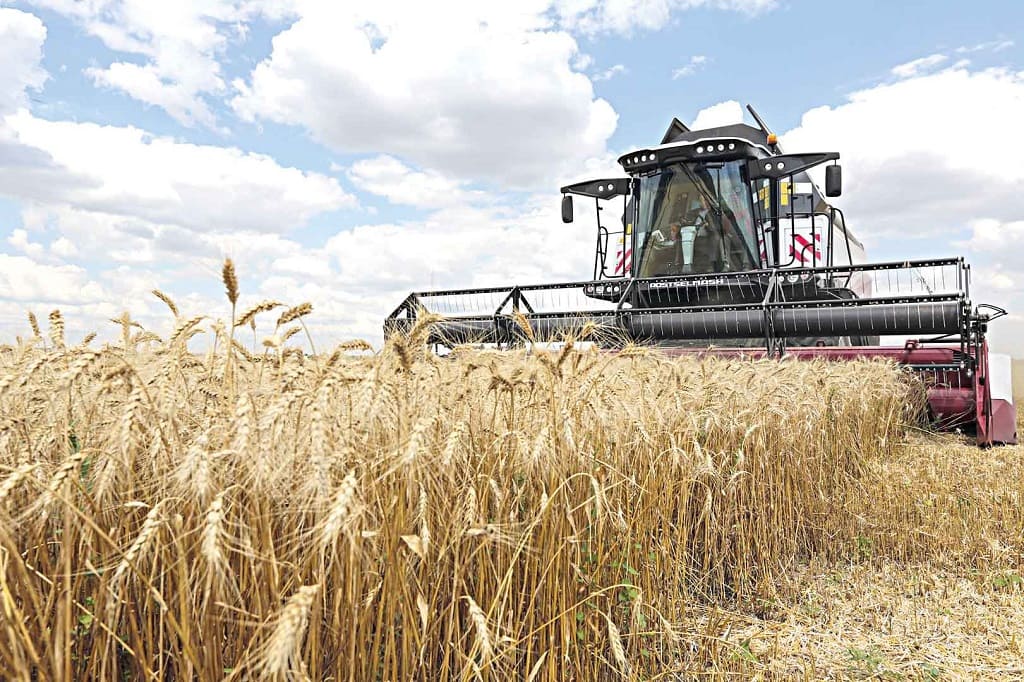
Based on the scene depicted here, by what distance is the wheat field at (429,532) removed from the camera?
1.27 meters

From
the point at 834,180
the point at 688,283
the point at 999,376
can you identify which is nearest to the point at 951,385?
the point at 999,376

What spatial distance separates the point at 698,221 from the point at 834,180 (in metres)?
1.71

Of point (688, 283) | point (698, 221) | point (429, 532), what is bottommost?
point (429, 532)

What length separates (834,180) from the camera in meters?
7.17

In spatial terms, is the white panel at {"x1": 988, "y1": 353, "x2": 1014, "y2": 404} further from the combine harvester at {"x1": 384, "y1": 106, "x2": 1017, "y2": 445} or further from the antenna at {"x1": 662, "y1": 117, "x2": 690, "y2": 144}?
the antenna at {"x1": 662, "y1": 117, "x2": 690, "y2": 144}

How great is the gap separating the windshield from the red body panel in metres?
1.27

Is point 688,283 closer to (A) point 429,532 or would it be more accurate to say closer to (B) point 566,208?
(B) point 566,208

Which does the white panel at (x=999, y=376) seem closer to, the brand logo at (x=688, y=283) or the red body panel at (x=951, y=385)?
the red body panel at (x=951, y=385)

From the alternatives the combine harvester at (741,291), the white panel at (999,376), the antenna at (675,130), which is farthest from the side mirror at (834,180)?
the antenna at (675,130)

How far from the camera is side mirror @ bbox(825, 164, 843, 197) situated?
23.3 ft

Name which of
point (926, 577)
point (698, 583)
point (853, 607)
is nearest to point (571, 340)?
point (698, 583)

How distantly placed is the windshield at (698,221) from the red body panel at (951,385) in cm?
127

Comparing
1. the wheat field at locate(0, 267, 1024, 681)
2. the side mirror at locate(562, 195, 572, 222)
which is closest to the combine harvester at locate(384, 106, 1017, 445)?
the side mirror at locate(562, 195, 572, 222)

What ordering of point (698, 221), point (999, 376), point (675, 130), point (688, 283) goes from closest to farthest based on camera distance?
point (999, 376) < point (688, 283) < point (698, 221) < point (675, 130)
